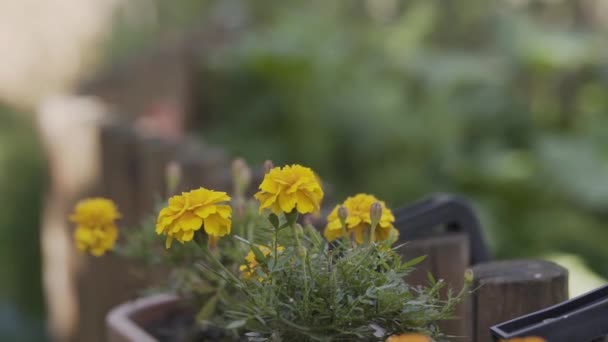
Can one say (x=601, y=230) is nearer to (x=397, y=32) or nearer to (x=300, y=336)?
(x=397, y=32)

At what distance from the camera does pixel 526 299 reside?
1.52 metres

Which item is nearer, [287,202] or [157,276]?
[287,202]

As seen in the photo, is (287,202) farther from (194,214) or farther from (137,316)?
(137,316)

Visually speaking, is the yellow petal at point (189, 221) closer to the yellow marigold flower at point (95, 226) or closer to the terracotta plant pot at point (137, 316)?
the yellow marigold flower at point (95, 226)

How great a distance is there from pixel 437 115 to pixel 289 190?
4.48 meters

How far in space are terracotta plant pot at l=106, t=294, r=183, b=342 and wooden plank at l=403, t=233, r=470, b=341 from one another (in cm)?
53

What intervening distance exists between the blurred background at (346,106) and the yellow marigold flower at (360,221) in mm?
2962

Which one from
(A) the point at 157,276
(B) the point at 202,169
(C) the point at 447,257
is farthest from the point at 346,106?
(C) the point at 447,257

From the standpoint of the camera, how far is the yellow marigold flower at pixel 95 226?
1.72 metres

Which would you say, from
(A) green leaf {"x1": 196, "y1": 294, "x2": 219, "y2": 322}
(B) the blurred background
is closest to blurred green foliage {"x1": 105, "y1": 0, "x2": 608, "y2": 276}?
(B) the blurred background

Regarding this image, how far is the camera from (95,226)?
174 cm

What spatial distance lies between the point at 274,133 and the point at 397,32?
130 cm

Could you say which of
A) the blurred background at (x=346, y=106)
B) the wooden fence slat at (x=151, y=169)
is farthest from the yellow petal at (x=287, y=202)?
the blurred background at (x=346, y=106)

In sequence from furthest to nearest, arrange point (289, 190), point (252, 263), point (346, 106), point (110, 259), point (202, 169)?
1. point (346, 106)
2. point (110, 259)
3. point (202, 169)
4. point (252, 263)
5. point (289, 190)
